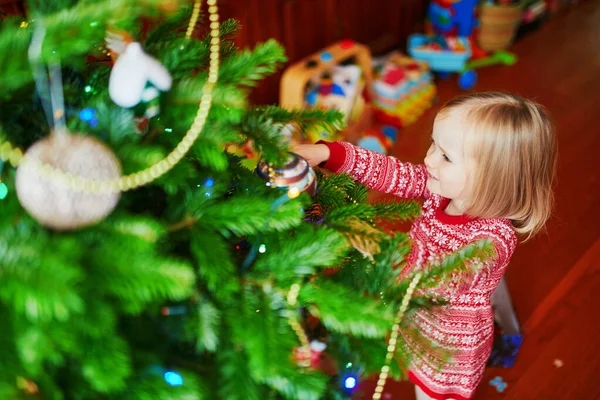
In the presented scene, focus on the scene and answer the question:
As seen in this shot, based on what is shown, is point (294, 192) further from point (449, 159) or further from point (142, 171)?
point (449, 159)

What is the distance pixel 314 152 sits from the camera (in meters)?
1.00

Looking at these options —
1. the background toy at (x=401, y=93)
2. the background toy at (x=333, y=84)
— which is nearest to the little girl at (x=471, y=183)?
the background toy at (x=333, y=84)

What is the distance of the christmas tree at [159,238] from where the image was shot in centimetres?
43

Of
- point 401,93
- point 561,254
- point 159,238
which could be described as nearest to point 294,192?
point 159,238

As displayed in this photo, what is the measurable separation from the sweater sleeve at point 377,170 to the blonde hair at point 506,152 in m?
0.13

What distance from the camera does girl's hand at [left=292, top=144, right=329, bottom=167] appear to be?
0.99 meters

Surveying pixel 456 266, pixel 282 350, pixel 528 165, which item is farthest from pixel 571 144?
pixel 282 350

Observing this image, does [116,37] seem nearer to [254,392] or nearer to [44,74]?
[44,74]

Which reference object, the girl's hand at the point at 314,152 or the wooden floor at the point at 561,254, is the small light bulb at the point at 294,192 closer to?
the girl's hand at the point at 314,152

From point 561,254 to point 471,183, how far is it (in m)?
1.02

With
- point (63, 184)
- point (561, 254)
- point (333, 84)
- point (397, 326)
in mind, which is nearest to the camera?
point (63, 184)

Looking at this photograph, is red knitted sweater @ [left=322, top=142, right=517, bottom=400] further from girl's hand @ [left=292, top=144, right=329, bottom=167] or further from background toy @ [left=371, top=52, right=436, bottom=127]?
background toy @ [left=371, top=52, right=436, bottom=127]

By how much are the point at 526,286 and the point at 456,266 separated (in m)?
1.28

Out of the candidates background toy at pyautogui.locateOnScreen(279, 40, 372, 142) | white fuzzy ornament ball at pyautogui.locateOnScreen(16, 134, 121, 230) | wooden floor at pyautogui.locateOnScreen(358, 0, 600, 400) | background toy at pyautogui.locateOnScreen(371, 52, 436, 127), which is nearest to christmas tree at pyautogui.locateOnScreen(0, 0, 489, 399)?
white fuzzy ornament ball at pyautogui.locateOnScreen(16, 134, 121, 230)
